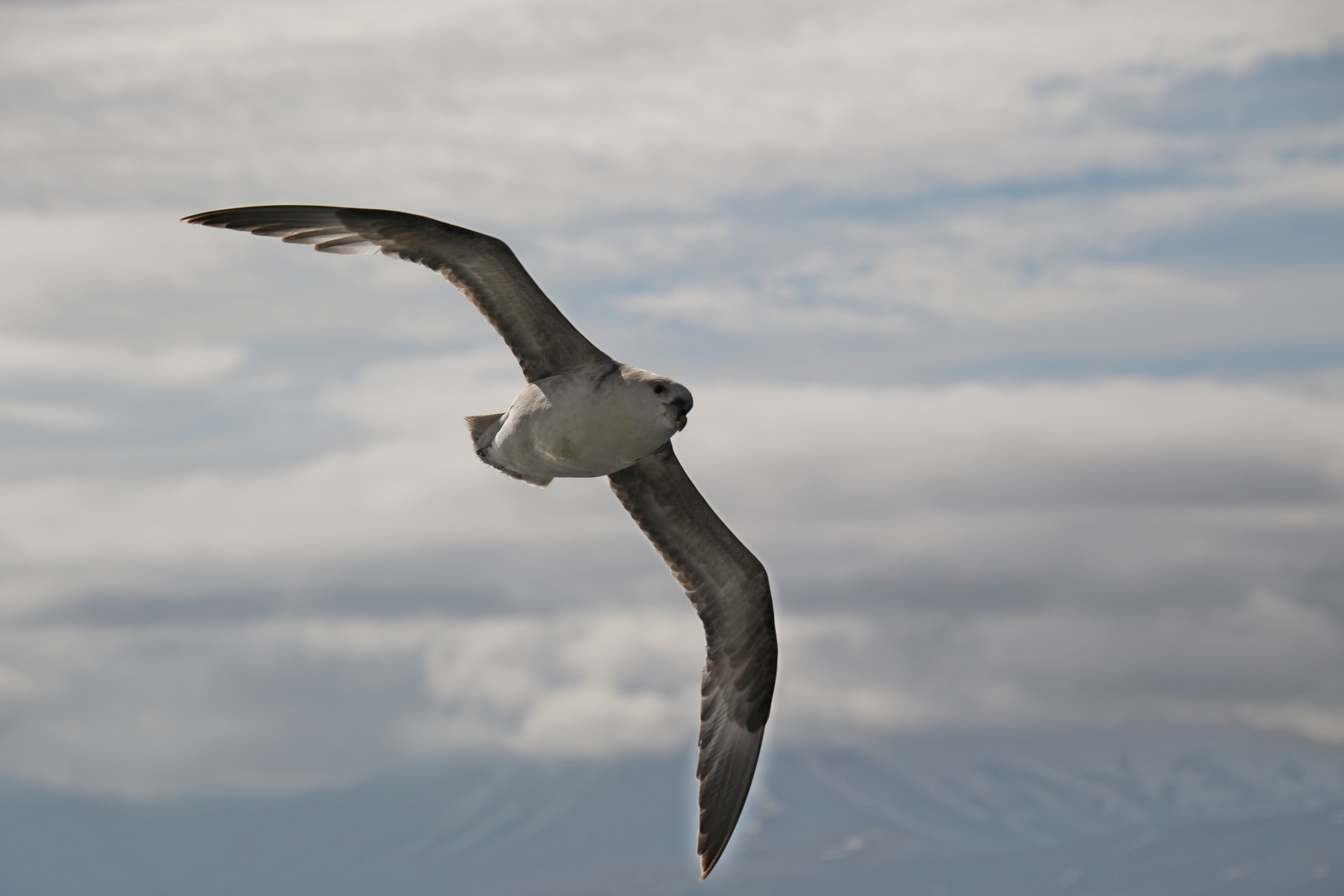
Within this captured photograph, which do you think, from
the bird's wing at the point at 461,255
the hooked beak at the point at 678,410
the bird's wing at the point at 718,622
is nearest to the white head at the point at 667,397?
the hooked beak at the point at 678,410

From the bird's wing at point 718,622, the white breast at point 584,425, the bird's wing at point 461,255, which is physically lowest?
the bird's wing at point 718,622

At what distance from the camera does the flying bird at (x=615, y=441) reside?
22.5m

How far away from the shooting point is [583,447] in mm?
22859

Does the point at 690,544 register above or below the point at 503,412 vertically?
below

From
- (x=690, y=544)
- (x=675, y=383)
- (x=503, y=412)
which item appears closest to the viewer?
(x=675, y=383)

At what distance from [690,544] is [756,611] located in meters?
1.57

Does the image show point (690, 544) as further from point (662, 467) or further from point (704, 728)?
point (704, 728)

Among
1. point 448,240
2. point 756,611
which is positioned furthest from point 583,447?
point 756,611

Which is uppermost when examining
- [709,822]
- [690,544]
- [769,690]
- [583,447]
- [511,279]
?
[511,279]

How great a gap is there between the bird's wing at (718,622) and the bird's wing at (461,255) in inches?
107

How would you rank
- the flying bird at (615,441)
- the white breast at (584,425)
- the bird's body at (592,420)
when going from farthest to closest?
the flying bird at (615,441)
the white breast at (584,425)
the bird's body at (592,420)

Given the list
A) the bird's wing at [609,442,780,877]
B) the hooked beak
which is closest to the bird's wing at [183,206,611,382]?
the hooked beak

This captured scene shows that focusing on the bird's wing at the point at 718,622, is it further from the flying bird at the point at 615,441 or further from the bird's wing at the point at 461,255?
the bird's wing at the point at 461,255

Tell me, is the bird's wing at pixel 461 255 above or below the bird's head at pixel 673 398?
above
